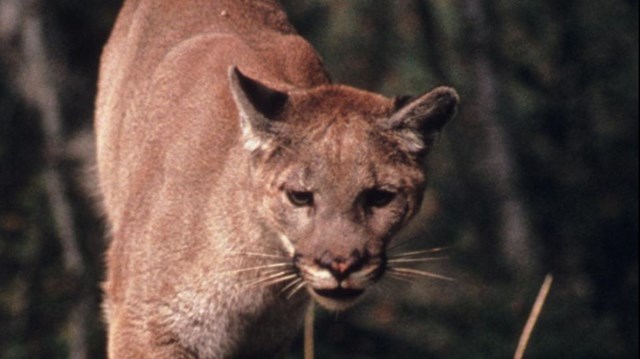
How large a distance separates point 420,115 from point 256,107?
85cm

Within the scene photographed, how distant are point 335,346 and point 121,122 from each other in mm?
5648

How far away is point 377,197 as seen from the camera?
8.35m

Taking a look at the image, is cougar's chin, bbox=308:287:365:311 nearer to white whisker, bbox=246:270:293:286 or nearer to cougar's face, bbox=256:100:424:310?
cougar's face, bbox=256:100:424:310

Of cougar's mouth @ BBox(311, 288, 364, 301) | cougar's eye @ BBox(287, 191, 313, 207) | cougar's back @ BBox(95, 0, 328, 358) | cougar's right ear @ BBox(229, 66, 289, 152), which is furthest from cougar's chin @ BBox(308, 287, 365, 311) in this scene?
cougar's right ear @ BBox(229, 66, 289, 152)

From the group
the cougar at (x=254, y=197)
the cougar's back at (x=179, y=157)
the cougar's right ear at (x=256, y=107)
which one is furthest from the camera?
the cougar's back at (x=179, y=157)

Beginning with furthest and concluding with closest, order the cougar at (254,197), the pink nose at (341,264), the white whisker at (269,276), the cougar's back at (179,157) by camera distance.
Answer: the cougar's back at (179,157)
the white whisker at (269,276)
the cougar at (254,197)
the pink nose at (341,264)

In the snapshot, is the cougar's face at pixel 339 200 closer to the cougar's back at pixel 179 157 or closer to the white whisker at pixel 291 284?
the white whisker at pixel 291 284

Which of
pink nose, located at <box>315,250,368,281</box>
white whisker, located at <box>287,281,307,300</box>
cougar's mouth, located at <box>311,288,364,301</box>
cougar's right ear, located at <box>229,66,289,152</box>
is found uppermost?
cougar's right ear, located at <box>229,66,289,152</box>

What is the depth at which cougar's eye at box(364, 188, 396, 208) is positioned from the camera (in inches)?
327

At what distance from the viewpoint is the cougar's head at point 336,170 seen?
812 centimetres

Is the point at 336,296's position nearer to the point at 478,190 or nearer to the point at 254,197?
the point at 254,197

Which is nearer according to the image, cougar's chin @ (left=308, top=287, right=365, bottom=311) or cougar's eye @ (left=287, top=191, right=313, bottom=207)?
cougar's chin @ (left=308, top=287, right=365, bottom=311)

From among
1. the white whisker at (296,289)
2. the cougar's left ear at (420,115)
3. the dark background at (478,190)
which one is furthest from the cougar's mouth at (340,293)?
the dark background at (478,190)

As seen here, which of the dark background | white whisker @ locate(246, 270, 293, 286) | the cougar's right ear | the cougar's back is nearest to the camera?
the cougar's right ear
